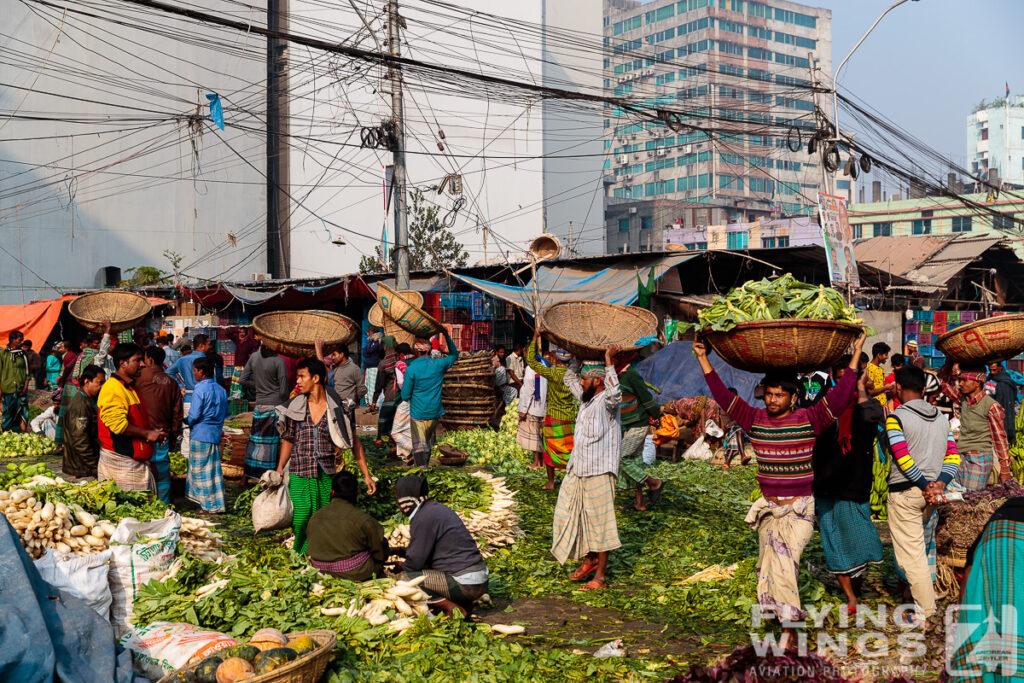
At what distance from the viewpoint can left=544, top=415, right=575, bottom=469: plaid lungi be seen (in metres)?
9.95

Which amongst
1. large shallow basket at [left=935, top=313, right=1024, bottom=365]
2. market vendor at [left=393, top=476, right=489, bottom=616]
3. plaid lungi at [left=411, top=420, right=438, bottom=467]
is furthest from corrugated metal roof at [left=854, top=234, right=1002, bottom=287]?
market vendor at [left=393, top=476, right=489, bottom=616]

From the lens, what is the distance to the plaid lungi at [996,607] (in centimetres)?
275

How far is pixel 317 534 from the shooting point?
6.12 m

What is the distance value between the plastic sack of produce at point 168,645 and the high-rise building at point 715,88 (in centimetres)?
8473

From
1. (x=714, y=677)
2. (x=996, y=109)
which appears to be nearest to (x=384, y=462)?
(x=714, y=677)

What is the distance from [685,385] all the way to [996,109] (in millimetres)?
104112

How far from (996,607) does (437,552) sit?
3882 millimetres

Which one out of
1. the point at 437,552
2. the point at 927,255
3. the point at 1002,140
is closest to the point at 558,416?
the point at 437,552

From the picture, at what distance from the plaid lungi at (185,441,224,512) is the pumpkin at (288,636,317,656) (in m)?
4.74

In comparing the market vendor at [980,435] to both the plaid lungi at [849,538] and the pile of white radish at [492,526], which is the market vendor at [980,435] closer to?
the plaid lungi at [849,538]

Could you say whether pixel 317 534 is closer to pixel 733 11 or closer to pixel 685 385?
pixel 685 385

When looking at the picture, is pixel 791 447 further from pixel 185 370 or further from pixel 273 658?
pixel 185 370

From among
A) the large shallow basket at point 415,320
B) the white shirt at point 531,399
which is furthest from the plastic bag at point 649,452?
the large shallow basket at point 415,320

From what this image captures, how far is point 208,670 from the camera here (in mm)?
4379
